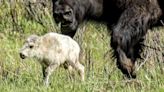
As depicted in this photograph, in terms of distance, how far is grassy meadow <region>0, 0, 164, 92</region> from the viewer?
619 cm

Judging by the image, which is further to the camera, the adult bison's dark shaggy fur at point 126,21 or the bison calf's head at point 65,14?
the adult bison's dark shaggy fur at point 126,21

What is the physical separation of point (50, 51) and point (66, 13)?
2.46 ft

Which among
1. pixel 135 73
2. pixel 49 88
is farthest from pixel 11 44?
pixel 49 88

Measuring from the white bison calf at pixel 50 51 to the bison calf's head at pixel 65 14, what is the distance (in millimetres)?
495

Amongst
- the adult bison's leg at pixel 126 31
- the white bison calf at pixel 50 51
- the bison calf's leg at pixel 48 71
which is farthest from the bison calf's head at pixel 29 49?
the adult bison's leg at pixel 126 31

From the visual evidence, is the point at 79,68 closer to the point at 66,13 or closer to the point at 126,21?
the point at 66,13

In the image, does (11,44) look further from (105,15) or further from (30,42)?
(30,42)

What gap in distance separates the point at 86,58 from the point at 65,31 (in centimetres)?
43

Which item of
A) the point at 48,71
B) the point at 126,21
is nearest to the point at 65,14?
the point at 126,21

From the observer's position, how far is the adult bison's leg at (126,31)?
7.30m

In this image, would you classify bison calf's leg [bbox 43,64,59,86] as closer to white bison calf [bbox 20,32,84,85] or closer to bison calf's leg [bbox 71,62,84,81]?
white bison calf [bbox 20,32,84,85]

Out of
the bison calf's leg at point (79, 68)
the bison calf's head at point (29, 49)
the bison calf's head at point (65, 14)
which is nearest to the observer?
the bison calf's head at point (29, 49)

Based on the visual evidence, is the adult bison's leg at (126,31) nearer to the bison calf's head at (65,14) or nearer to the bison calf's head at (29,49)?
the bison calf's head at (65,14)

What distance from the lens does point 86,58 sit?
758 cm
